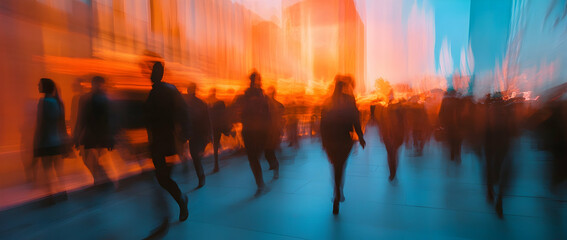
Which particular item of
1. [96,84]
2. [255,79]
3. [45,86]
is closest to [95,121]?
[96,84]

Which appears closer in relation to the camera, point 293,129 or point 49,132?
point 49,132

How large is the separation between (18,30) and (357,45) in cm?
695

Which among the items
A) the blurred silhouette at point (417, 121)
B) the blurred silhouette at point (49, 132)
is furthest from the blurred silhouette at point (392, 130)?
the blurred silhouette at point (49, 132)

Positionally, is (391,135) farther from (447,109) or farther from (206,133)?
(206,133)

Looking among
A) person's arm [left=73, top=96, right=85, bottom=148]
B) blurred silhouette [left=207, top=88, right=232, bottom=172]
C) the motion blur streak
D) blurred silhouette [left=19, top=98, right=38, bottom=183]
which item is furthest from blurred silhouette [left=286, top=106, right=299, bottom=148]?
blurred silhouette [left=19, top=98, right=38, bottom=183]

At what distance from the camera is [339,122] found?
3020 millimetres

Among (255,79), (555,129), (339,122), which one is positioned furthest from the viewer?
(255,79)

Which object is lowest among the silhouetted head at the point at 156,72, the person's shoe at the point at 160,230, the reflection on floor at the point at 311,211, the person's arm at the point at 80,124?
the reflection on floor at the point at 311,211

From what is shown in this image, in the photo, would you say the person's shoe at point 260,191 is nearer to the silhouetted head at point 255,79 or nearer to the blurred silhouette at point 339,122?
the blurred silhouette at point 339,122

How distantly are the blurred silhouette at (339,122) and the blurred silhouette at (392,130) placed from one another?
183 cm

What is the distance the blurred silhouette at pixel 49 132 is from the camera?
10.7ft

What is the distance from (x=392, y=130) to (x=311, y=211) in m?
2.54

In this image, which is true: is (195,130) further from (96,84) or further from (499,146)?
(499,146)

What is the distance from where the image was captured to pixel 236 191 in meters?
4.02
